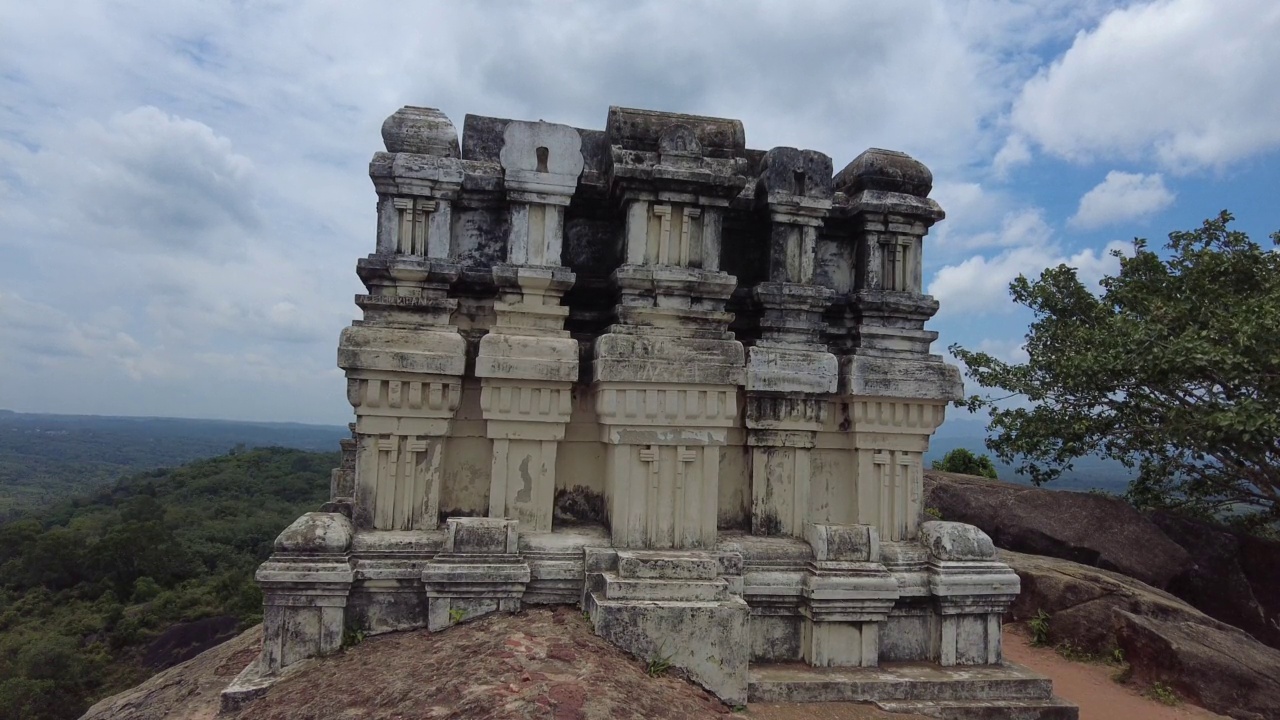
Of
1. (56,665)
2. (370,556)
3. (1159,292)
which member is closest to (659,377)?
(370,556)

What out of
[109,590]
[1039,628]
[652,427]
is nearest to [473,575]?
[652,427]

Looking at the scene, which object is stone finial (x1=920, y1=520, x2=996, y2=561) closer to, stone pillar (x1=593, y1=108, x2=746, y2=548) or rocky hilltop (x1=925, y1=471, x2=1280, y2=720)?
stone pillar (x1=593, y1=108, x2=746, y2=548)

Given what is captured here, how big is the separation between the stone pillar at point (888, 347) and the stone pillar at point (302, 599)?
3285 millimetres

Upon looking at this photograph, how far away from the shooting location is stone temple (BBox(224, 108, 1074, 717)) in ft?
14.4

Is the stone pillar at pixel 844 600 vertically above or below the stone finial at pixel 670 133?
below

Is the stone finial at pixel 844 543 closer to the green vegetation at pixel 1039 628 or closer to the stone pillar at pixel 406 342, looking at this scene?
the stone pillar at pixel 406 342

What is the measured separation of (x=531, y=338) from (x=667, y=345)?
86 centimetres

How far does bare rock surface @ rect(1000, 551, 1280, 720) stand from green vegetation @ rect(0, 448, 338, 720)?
19446mm

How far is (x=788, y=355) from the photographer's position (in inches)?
198

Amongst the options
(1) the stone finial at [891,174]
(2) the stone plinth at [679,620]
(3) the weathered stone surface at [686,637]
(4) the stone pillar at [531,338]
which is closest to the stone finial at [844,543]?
(2) the stone plinth at [679,620]

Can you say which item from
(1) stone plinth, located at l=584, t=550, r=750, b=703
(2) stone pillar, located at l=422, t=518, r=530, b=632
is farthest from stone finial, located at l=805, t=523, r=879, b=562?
(2) stone pillar, located at l=422, t=518, r=530, b=632

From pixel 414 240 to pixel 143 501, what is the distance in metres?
50.8

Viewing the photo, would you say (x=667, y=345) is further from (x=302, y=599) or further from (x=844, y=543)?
(x=302, y=599)

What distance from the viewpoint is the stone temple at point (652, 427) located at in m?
4.39
